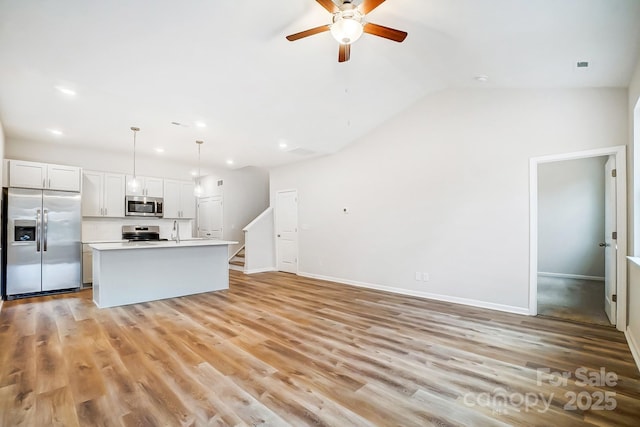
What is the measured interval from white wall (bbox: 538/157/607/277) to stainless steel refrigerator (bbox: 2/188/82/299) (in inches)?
381

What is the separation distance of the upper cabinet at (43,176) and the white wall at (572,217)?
9.70 meters

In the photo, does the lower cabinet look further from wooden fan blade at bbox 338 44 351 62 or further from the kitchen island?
wooden fan blade at bbox 338 44 351 62

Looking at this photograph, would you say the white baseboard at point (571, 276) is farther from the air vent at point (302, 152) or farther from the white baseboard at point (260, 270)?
the white baseboard at point (260, 270)

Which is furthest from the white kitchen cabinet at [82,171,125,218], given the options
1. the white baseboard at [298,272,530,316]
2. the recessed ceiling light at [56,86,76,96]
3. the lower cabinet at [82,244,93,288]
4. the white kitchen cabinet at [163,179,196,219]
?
the white baseboard at [298,272,530,316]

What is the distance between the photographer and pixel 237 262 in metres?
8.23

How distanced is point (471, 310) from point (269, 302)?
2984 millimetres

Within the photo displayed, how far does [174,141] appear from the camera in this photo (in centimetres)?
570

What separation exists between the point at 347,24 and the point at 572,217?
22.4 feet

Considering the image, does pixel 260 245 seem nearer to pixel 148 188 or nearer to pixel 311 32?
pixel 148 188

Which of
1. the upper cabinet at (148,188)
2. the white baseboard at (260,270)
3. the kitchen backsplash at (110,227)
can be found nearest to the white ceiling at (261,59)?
the upper cabinet at (148,188)

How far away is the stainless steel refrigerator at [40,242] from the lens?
4840 mm

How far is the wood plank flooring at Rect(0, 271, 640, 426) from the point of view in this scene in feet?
6.38

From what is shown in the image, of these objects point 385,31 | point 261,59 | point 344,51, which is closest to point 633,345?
point 385,31

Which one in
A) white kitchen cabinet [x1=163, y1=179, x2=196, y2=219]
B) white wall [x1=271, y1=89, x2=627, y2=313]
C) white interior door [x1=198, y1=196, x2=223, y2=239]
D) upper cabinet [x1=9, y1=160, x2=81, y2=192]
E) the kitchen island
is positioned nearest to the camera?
white wall [x1=271, y1=89, x2=627, y2=313]
